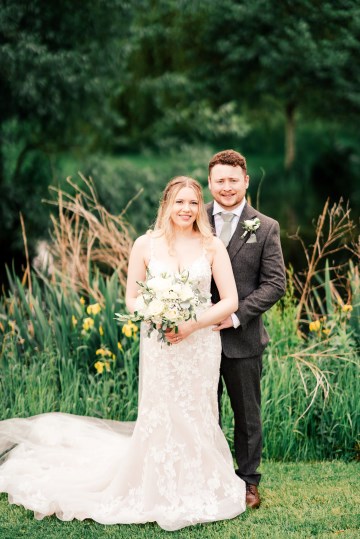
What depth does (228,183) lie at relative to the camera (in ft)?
12.8

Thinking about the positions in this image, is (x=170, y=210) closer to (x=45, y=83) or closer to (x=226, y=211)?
(x=226, y=211)

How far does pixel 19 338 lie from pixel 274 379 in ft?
6.54

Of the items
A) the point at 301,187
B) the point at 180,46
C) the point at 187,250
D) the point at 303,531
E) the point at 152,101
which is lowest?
the point at 303,531

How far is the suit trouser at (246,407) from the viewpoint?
159 inches

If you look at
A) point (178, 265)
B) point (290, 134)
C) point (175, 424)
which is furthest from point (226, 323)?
point (290, 134)

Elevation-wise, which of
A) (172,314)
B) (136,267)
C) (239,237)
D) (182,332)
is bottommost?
(182,332)

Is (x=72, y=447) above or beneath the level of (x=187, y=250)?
beneath

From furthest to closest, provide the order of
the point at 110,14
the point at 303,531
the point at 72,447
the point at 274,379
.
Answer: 1. the point at 110,14
2. the point at 274,379
3. the point at 72,447
4. the point at 303,531

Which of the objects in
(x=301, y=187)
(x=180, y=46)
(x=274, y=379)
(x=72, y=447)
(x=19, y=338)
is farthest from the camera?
(x=301, y=187)

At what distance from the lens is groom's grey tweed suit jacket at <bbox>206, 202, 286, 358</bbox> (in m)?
3.91

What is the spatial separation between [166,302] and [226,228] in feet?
2.31

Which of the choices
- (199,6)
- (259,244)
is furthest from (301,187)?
(259,244)

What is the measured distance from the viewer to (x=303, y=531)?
12.4 feet

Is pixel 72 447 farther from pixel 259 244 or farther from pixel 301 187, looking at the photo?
pixel 301 187
